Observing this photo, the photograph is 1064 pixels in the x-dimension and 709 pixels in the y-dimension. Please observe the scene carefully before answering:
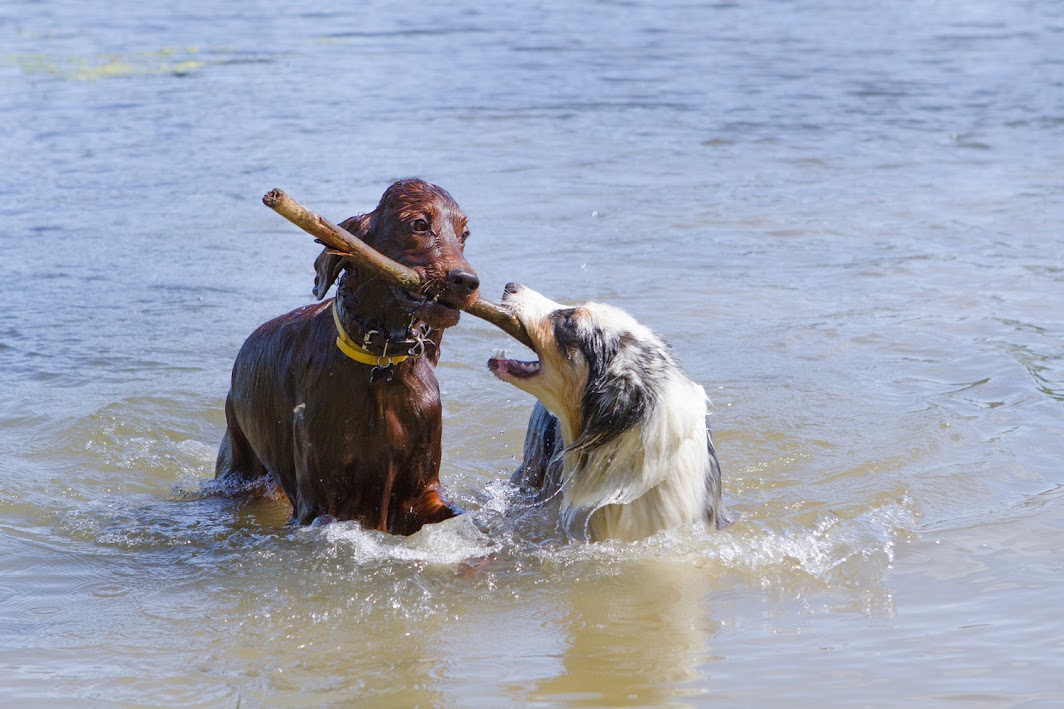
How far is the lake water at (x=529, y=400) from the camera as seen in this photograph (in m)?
4.56

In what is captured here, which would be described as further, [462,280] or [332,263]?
[332,263]

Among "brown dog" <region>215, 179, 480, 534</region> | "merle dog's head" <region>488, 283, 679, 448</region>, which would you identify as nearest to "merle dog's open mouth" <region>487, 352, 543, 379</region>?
"merle dog's head" <region>488, 283, 679, 448</region>

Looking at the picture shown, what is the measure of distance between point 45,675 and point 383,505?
1530 mm

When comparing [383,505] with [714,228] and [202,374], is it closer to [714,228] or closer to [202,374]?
[202,374]

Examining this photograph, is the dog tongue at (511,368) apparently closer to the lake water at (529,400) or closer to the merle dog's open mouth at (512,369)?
the merle dog's open mouth at (512,369)

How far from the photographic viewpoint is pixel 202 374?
27.7 ft

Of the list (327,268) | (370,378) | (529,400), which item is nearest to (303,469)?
(370,378)

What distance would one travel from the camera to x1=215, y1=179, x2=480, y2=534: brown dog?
4789 millimetres

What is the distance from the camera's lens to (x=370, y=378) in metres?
5.04

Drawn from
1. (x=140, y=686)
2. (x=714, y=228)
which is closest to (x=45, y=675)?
(x=140, y=686)

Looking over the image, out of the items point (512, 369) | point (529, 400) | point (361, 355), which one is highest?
point (361, 355)

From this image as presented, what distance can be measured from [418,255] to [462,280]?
0.77ft

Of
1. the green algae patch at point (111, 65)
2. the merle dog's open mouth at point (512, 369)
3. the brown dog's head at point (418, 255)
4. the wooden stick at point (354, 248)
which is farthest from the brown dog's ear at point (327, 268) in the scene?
the green algae patch at point (111, 65)

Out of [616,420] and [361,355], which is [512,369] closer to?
[616,420]
